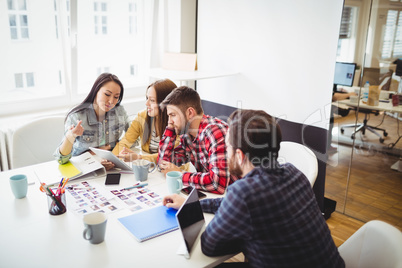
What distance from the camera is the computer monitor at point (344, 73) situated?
242cm

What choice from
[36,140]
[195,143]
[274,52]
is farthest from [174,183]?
[274,52]

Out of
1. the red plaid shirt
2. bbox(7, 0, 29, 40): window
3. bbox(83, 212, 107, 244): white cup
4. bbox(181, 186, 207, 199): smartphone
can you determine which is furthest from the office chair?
bbox(7, 0, 29, 40): window

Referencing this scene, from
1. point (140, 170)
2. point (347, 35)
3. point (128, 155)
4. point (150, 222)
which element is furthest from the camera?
point (347, 35)

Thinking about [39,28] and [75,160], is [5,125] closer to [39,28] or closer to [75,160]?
[39,28]

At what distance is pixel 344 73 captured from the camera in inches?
95.7

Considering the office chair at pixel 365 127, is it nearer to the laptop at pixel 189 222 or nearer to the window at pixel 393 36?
the window at pixel 393 36

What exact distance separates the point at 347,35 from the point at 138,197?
5.91 feet

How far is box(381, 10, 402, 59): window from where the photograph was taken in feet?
7.27

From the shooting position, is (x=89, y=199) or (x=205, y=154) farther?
(x=205, y=154)

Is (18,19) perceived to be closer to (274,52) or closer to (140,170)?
(140,170)

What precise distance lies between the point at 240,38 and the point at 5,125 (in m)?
2.04

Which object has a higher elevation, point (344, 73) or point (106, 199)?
point (344, 73)

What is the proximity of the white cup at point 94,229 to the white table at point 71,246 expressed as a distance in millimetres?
23

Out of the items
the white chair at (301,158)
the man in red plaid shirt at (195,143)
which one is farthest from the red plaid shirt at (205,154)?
the white chair at (301,158)
